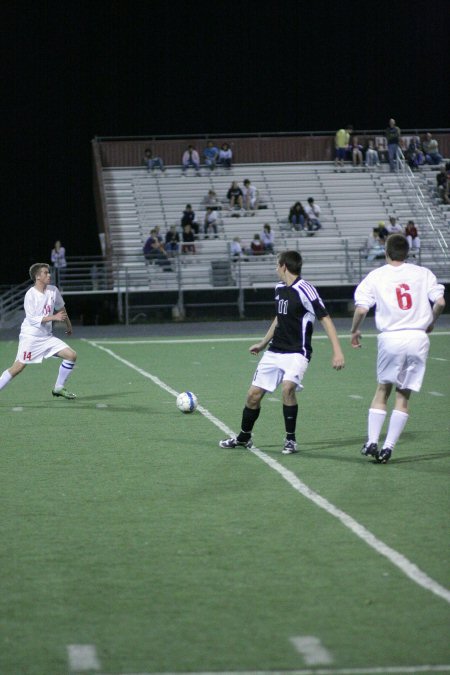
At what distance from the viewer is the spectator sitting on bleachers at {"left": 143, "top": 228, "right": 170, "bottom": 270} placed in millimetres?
33844

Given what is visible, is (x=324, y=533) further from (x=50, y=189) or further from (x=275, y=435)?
(x=50, y=189)

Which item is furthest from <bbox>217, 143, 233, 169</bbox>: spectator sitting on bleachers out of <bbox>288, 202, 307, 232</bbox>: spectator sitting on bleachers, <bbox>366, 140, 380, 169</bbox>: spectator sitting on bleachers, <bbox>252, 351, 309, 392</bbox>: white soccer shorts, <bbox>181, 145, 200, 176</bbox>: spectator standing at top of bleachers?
<bbox>252, 351, 309, 392</bbox>: white soccer shorts

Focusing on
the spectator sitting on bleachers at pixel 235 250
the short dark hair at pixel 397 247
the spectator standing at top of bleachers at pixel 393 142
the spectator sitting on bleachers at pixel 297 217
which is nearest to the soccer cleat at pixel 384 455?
the short dark hair at pixel 397 247

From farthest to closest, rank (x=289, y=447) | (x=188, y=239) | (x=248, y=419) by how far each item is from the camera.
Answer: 1. (x=188, y=239)
2. (x=248, y=419)
3. (x=289, y=447)

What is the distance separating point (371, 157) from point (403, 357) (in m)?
33.5

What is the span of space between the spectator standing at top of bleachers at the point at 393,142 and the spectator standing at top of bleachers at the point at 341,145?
5.01 ft

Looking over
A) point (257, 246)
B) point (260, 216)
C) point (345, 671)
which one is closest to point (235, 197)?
point (260, 216)

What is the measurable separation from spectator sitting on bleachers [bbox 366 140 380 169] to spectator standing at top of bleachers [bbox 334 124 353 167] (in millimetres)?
845

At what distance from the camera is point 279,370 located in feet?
31.5


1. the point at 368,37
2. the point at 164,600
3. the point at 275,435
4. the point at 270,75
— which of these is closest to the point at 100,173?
the point at 270,75

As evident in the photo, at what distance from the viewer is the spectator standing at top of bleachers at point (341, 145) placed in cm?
4119

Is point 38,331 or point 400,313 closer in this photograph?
point 400,313

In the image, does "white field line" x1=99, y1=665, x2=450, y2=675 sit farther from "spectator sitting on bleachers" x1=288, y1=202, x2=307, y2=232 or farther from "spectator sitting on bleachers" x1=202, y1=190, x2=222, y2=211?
"spectator sitting on bleachers" x1=202, y1=190, x2=222, y2=211

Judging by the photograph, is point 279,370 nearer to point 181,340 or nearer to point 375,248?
point 181,340
